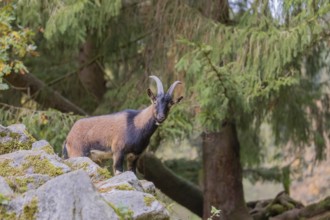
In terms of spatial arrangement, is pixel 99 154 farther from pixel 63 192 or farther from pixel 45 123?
pixel 63 192

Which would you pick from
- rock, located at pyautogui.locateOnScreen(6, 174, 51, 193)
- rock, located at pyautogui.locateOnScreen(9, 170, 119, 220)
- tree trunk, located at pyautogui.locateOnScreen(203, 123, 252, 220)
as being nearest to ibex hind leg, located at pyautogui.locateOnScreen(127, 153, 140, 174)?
rock, located at pyautogui.locateOnScreen(6, 174, 51, 193)

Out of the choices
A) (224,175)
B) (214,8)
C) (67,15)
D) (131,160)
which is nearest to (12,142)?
(131,160)

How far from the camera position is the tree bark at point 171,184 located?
40.6 feet

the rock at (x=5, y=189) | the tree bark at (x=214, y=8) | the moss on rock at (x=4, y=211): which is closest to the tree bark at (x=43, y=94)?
the tree bark at (x=214, y=8)

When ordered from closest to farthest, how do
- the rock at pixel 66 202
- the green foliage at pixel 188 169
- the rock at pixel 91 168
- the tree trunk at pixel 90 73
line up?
the rock at pixel 66 202 < the rock at pixel 91 168 < the tree trunk at pixel 90 73 < the green foliage at pixel 188 169

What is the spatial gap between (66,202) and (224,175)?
26.3 feet

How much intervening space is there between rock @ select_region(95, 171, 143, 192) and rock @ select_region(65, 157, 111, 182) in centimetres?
25

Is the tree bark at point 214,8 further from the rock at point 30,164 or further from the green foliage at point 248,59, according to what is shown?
the rock at point 30,164

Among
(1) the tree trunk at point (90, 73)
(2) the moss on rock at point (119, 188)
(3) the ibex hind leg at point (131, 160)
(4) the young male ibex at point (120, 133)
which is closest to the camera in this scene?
(2) the moss on rock at point (119, 188)

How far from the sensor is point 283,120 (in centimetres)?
1279

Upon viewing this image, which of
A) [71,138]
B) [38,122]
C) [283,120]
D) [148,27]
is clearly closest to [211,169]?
[283,120]

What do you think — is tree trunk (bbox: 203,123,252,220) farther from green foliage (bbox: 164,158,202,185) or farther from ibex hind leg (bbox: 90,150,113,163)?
ibex hind leg (bbox: 90,150,113,163)

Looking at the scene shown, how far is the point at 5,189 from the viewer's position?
4586mm

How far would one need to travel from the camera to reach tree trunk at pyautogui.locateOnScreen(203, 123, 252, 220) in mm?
12016
